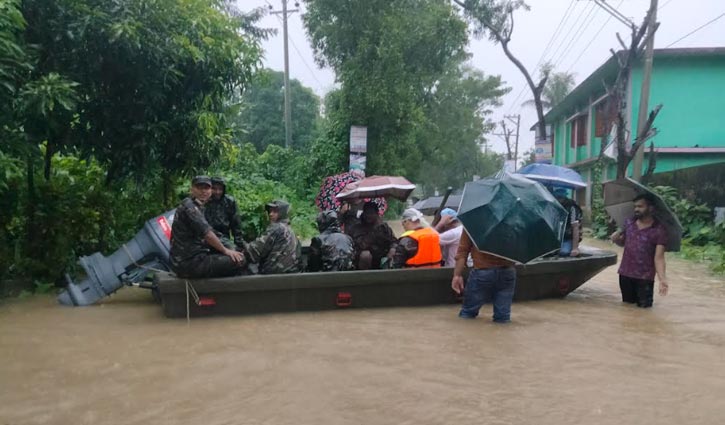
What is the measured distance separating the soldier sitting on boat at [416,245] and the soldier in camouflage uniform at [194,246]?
6.29 feet

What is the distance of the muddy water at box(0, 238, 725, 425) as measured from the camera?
4121mm

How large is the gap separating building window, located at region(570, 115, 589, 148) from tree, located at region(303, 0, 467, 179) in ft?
32.3

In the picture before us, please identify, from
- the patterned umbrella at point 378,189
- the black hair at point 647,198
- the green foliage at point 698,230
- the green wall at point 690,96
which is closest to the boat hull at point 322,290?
the black hair at point 647,198

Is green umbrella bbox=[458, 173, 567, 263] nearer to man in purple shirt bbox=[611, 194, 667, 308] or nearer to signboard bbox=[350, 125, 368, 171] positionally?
man in purple shirt bbox=[611, 194, 667, 308]

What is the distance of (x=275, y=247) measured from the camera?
6.81 meters

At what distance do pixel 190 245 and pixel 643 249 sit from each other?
5.09 m

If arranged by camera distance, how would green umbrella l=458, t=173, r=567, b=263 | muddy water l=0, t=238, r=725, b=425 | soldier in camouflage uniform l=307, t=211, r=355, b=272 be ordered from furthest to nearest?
soldier in camouflage uniform l=307, t=211, r=355, b=272 → green umbrella l=458, t=173, r=567, b=263 → muddy water l=0, t=238, r=725, b=425

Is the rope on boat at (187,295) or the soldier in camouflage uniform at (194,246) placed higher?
the soldier in camouflage uniform at (194,246)

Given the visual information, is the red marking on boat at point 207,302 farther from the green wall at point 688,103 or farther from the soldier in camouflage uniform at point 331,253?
the green wall at point 688,103

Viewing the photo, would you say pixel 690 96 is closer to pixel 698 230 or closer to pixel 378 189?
pixel 698 230

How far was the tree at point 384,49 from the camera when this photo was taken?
59.1 feet

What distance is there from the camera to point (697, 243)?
591 inches

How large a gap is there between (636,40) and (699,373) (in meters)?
13.6

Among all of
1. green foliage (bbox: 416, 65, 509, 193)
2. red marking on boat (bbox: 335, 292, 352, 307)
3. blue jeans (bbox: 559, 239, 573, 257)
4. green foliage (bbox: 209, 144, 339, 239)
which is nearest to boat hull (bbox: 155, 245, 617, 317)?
red marking on boat (bbox: 335, 292, 352, 307)
